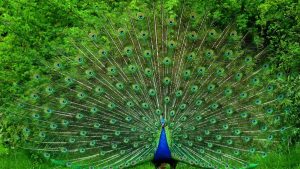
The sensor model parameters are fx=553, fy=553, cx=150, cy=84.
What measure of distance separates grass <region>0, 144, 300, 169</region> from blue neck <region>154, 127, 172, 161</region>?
907 mm

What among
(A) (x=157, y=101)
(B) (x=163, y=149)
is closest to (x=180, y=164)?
(B) (x=163, y=149)

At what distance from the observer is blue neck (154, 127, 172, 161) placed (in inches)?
286

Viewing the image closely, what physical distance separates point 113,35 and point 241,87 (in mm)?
1970

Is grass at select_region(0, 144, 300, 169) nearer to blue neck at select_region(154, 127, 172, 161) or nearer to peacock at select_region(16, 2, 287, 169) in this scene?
peacock at select_region(16, 2, 287, 169)

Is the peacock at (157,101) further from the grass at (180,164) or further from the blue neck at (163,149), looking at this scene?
the grass at (180,164)

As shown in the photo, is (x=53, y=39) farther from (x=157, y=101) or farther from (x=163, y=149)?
(x=163, y=149)

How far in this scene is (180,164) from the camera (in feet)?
27.4

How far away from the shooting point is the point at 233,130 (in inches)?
295

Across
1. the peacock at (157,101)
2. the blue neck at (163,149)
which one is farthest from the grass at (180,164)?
the blue neck at (163,149)

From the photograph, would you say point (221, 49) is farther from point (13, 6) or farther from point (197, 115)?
point (13, 6)

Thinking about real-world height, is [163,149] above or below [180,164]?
above

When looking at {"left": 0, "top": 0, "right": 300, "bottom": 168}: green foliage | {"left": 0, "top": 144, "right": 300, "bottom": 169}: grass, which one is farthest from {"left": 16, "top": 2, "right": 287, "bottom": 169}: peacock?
{"left": 0, "top": 0, "right": 300, "bottom": 168}: green foliage

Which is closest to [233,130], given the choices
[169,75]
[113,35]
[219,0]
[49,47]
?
[169,75]

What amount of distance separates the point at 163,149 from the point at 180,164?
117cm
